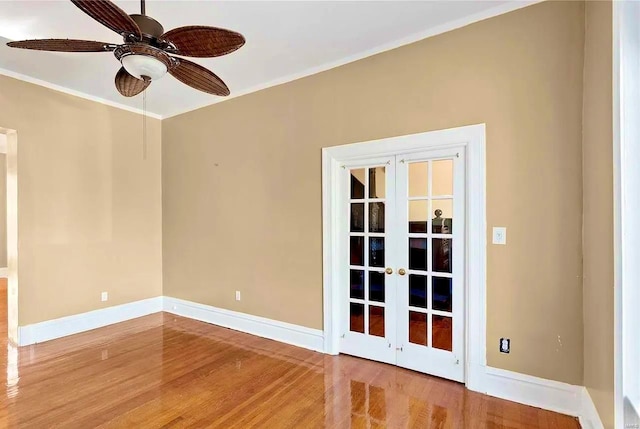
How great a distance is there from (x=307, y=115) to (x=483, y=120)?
1753 millimetres

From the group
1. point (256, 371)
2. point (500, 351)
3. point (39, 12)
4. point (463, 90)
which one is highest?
point (39, 12)

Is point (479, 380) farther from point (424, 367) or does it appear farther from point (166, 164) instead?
point (166, 164)

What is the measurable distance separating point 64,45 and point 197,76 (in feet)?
2.35

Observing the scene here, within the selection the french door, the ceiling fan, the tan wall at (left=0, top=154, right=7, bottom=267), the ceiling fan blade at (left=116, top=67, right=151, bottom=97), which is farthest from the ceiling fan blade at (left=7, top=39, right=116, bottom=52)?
the tan wall at (left=0, top=154, right=7, bottom=267)

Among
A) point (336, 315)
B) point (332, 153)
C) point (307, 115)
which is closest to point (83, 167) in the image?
point (307, 115)

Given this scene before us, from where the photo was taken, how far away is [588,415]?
216cm

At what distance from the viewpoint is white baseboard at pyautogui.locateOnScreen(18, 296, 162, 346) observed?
3740mm

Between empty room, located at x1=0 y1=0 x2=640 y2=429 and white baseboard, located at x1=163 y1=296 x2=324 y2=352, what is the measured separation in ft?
0.12

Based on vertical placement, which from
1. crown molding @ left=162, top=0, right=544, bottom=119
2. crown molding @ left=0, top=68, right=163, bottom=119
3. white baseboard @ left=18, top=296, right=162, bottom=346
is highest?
crown molding @ left=162, top=0, right=544, bottom=119

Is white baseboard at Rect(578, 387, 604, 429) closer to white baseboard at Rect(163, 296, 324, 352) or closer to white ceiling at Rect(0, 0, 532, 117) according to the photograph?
white baseboard at Rect(163, 296, 324, 352)

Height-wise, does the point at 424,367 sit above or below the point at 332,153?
below

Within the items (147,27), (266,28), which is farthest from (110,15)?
(266,28)

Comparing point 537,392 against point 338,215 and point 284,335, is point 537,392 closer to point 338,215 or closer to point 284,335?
point 338,215

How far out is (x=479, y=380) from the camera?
2.64 meters
